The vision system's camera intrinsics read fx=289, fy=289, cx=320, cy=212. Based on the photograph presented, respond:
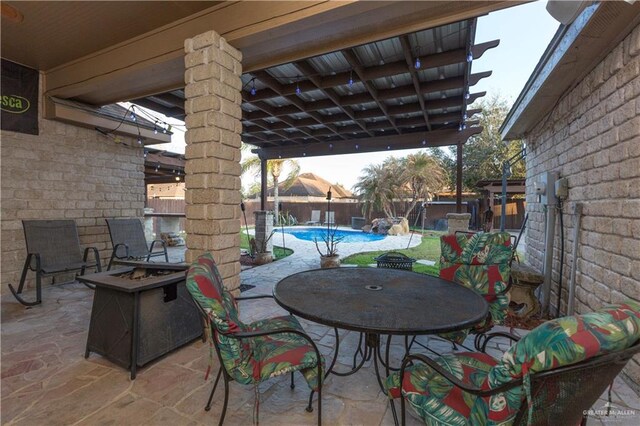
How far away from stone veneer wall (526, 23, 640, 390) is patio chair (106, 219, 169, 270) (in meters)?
5.59

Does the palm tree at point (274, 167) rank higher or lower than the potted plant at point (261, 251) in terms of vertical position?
higher

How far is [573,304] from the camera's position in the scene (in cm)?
282

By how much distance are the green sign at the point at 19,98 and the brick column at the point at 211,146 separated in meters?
2.98

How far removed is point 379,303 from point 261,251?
4.85 meters

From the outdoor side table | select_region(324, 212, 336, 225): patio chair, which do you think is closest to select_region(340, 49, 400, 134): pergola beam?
select_region(324, 212, 336, 225): patio chair

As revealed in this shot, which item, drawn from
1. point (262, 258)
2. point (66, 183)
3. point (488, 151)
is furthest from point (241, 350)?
point (488, 151)

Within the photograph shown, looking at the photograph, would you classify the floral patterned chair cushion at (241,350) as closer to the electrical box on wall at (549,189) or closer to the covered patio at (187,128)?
the covered patio at (187,128)

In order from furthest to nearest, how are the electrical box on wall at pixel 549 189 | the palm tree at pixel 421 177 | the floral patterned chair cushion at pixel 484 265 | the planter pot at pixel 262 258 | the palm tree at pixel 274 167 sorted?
the palm tree at pixel 421 177 < the palm tree at pixel 274 167 < the planter pot at pixel 262 258 < the electrical box on wall at pixel 549 189 < the floral patterned chair cushion at pixel 484 265

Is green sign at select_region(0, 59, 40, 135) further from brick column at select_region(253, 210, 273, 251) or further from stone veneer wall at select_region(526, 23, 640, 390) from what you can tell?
stone veneer wall at select_region(526, 23, 640, 390)

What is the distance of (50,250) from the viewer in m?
3.91

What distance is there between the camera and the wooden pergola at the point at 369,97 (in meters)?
3.47

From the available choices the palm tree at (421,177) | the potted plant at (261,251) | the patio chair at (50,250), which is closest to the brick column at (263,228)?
the potted plant at (261,251)

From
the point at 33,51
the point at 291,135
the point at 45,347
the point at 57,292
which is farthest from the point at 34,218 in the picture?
the point at 291,135

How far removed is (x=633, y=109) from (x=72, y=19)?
15.8 ft
